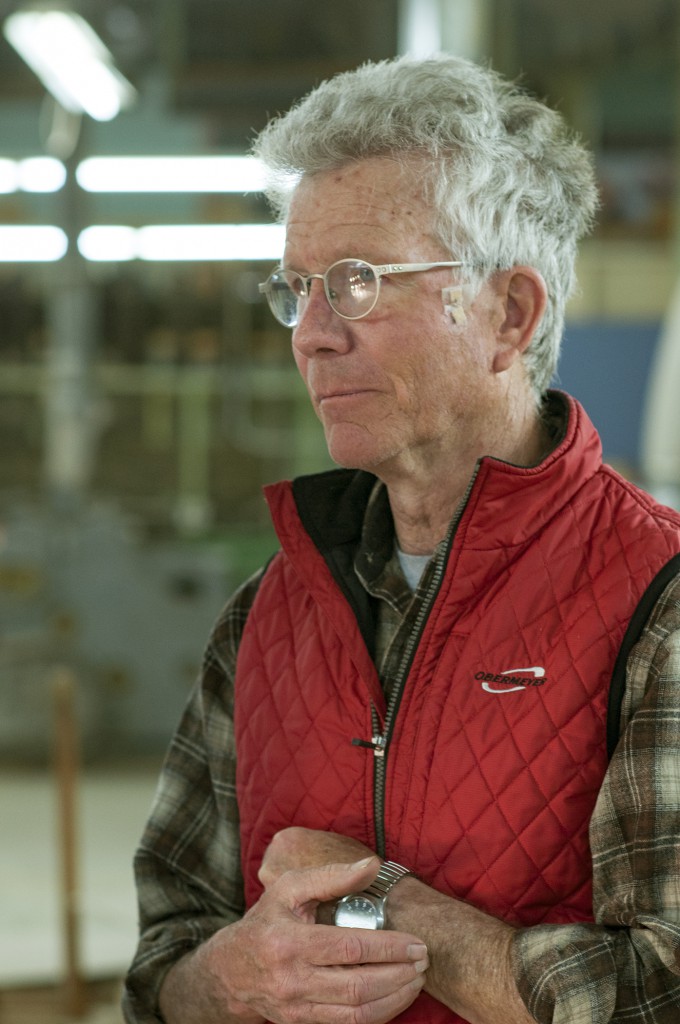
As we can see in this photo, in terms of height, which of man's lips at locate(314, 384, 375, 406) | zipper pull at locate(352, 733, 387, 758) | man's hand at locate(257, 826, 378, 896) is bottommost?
man's hand at locate(257, 826, 378, 896)

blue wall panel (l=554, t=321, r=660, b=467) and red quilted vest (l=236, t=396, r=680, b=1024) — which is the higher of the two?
blue wall panel (l=554, t=321, r=660, b=467)

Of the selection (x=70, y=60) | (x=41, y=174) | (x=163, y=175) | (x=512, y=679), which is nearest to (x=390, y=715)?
(x=512, y=679)

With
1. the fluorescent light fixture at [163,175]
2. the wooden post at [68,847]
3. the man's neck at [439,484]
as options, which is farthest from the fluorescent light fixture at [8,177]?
the man's neck at [439,484]

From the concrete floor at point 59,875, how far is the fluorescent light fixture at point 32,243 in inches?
91.1

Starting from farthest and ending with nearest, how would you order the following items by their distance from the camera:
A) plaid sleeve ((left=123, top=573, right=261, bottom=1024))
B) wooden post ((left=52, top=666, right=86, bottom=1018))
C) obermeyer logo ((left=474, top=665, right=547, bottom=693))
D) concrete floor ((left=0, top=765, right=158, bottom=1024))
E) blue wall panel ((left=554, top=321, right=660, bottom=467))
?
blue wall panel ((left=554, top=321, right=660, bottom=467)) < concrete floor ((left=0, top=765, right=158, bottom=1024)) < wooden post ((left=52, top=666, right=86, bottom=1018)) < plaid sleeve ((left=123, top=573, right=261, bottom=1024)) < obermeyer logo ((left=474, top=665, right=547, bottom=693))

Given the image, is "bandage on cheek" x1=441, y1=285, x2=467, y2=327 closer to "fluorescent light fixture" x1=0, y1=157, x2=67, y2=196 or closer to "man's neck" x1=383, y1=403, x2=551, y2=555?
"man's neck" x1=383, y1=403, x2=551, y2=555

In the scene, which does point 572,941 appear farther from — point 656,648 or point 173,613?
point 173,613

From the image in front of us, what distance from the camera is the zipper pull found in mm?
1299

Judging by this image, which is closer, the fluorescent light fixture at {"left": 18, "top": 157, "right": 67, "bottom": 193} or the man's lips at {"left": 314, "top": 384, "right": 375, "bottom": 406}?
the man's lips at {"left": 314, "top": 384, "right": 375, "bottom": 406}

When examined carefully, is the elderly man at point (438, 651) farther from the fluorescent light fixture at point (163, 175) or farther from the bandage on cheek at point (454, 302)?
the fluorescent light fixture at point (163, 175)

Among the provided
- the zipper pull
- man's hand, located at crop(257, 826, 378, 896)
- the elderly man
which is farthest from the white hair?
man's hand, located at crop(257, 826, 378, 896)

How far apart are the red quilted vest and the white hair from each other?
192 millimetres

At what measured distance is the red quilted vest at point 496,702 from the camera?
122cm

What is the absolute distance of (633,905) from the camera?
115 cm
